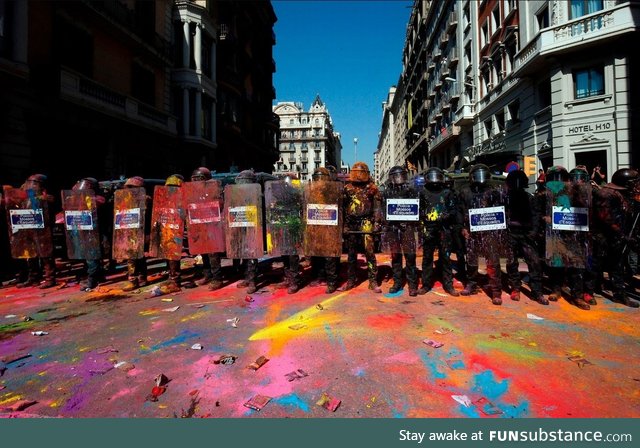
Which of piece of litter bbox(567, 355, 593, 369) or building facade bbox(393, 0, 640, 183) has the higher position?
building facade bbox(393, 0, 640, 183)

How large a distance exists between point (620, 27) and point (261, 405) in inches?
758

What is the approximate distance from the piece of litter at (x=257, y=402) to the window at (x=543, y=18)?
21.4m

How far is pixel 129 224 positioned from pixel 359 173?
4.48m

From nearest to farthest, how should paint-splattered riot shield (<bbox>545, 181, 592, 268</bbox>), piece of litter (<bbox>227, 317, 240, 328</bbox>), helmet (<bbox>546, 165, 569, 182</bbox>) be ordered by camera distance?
piece of litter (<bbox>227, 317, 240, 328</bbox>) → paint-splattered riot shield (<bbox>545, 181, 592, 268</bbox>) → helmet (<bbox>546, 165, 569, 182</bbox>)

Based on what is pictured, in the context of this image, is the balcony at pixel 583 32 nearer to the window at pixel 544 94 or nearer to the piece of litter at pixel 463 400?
the window at pixel 544 94

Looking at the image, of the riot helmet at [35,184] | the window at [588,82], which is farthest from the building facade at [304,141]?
the riot helmet at [35,184]

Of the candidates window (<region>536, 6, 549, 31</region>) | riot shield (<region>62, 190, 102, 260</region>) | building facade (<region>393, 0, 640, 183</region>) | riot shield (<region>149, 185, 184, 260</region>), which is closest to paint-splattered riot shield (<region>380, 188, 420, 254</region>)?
riot shield (<region>149, 185, 184, 260</region>)

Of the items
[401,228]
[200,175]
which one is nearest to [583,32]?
[401,228]

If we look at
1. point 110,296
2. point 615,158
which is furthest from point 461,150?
point 110,296

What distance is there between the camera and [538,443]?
226 centimetres

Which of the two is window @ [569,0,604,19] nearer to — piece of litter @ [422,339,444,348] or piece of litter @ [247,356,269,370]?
piece of litter @ [422,339,444,348]

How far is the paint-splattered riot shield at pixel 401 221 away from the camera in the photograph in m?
5.59

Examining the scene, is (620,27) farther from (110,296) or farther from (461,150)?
(110,296)

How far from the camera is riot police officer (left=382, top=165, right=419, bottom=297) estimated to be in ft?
18.3
